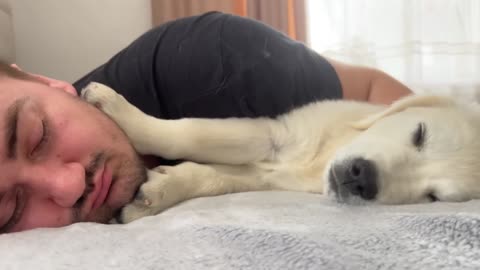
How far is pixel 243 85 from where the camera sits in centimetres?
165

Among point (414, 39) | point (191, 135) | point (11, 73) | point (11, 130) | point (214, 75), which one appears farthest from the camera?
point (414, 39)

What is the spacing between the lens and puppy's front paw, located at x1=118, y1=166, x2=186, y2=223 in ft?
3.95

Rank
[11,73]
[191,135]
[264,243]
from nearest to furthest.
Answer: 1. [264,243]
2. [11,73]
3. [191,135]

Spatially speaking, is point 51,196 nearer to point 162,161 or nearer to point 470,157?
point 162,161

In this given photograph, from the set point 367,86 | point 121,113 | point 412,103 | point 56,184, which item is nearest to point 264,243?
point 56,184

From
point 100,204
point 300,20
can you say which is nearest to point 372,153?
point 100,204

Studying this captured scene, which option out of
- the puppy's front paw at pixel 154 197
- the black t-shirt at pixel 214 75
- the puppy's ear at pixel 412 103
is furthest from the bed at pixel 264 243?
the black t-shirt at pixel 214 75

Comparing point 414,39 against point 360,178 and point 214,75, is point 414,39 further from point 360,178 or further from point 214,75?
point 360,178

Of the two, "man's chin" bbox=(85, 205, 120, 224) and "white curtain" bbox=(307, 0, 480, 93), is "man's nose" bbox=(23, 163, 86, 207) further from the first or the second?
"white curtain" bbox=(307, 0, 480, 93)

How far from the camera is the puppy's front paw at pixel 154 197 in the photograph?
120cm

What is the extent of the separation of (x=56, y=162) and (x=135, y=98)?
23.2 inches

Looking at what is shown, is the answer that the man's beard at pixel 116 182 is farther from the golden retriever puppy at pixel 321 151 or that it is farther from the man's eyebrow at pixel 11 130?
the man's eyebrow at pixel 11 130

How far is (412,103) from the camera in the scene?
60.1 inches

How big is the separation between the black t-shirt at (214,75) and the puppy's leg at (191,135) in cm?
13
